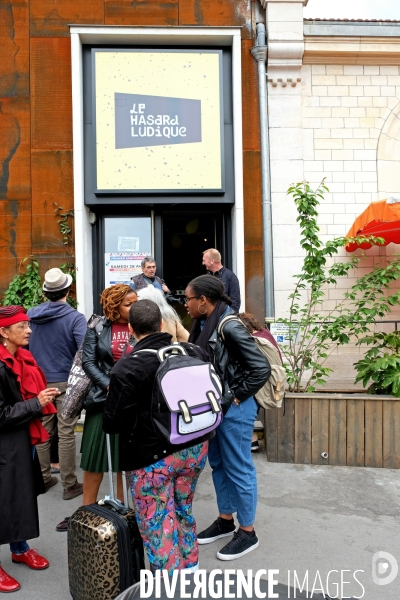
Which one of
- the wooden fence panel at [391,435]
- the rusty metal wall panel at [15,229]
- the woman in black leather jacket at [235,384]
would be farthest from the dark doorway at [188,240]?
the woman in black leather jacket at [235,384]

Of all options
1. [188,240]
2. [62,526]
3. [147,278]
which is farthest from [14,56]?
[62,526]

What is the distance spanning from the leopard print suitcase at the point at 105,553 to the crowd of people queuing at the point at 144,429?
0.32 feet

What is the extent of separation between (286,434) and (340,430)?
22.4 inches

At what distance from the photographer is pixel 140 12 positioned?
793cm

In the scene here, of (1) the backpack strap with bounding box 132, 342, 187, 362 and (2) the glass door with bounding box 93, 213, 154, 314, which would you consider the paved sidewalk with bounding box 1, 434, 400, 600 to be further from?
(2) the glass door with bounding box 93, 213, 154, 314

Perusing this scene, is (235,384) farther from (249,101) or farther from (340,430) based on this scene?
(249,101)

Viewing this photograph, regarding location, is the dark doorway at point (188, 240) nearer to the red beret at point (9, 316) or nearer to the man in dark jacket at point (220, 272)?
the man in dark jacket at point (220, 272)

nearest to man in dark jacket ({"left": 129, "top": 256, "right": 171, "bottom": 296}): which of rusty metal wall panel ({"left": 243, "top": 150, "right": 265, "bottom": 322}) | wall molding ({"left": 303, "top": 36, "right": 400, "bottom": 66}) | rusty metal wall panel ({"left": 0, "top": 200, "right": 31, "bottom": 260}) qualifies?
rusty metal wall panel ({"left": 243, "top": 150, "right": 265, "bottom": 322})

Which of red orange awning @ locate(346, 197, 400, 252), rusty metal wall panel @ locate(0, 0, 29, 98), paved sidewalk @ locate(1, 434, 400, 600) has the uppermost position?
rusty metal wall panel @ locate(0, 0, 29, 98)

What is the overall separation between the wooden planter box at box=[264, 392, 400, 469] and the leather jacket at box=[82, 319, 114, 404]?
2.34 m

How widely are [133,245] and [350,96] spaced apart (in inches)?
168

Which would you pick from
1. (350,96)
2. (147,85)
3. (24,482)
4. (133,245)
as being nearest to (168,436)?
(24,482)

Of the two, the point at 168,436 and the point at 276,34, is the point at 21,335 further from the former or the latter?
the point at 276,34

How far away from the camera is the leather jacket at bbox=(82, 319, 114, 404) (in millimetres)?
3801
